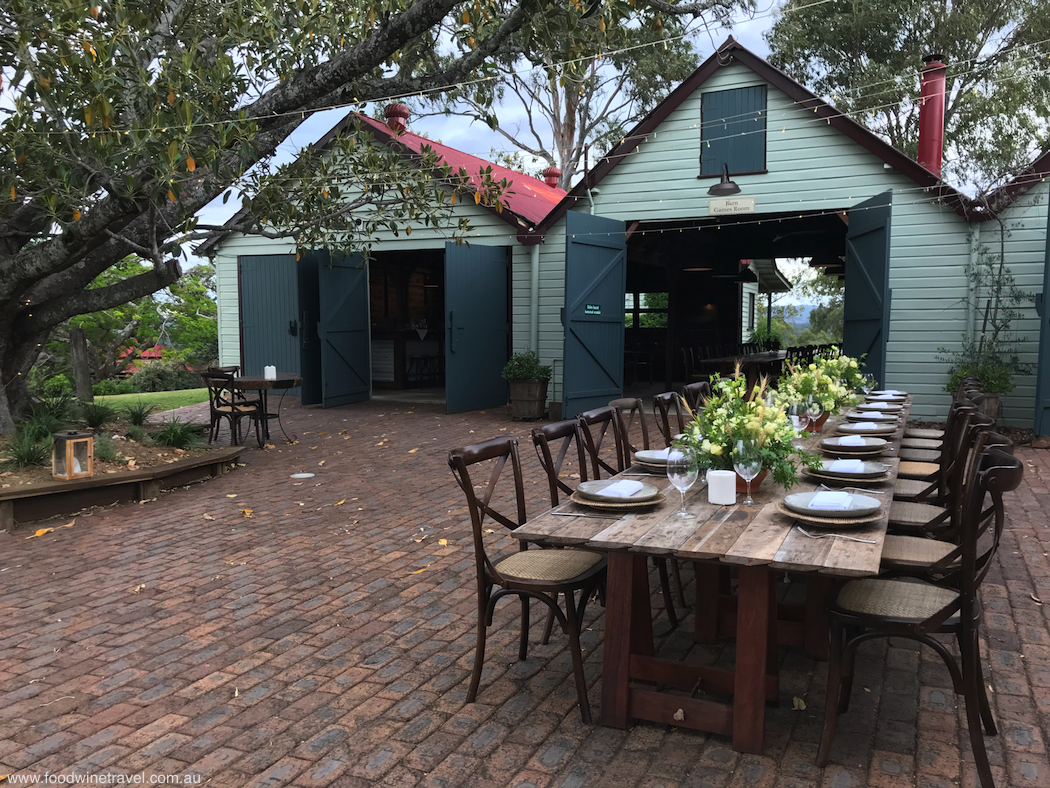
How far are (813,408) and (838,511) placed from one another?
193 centimetres

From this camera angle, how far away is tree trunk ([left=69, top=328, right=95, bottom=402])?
796 centimetres

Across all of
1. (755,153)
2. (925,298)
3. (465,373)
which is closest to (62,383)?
(465,373)

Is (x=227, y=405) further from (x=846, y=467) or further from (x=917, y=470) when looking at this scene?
(x=846, y=467)

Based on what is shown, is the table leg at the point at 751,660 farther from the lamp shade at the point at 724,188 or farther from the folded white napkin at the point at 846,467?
the lamp shade at the point at 724,188

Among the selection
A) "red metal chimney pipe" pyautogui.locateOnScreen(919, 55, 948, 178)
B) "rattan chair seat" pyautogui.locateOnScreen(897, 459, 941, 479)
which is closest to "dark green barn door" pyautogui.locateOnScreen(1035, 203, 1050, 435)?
"red metal chimney pipe" pyautogui.locateOnScreen(919, 55, 948, 178)

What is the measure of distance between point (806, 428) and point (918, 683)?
1756mm

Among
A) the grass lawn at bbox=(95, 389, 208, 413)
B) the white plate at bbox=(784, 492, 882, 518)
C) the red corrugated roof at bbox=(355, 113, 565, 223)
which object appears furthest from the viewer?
the grass lawn at bbox=(95, 389, 208, 413)

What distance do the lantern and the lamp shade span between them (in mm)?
7325

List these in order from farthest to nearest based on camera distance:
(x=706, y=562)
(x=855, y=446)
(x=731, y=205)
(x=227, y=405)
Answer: (x=731, y=205), (x=227, y=405), (x=855, y=446), (x=706, y=562)

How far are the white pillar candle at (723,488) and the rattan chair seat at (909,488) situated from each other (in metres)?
1.56

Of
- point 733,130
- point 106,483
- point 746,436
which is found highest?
point 733,130

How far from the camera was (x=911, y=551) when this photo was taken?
296 cm

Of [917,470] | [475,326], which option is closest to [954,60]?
[475,326]

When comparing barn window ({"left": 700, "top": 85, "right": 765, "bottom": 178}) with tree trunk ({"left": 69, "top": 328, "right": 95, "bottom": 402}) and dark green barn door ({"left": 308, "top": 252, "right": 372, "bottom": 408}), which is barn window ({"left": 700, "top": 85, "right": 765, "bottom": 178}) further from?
tree trunk ({"left": 69, "top": 328, "right": 95, "bottom": 402})
